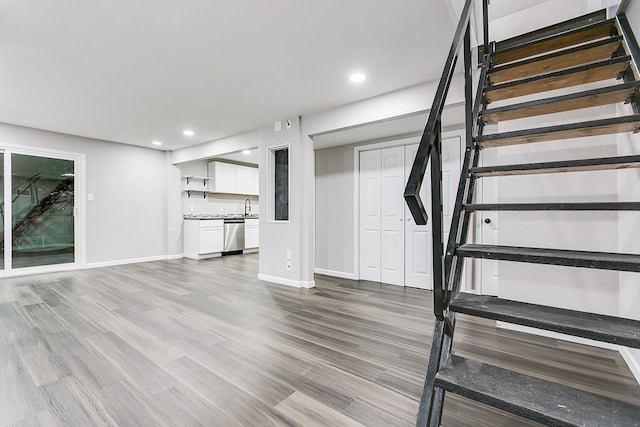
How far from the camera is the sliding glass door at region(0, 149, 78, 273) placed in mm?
4828

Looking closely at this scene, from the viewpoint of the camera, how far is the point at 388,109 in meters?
3.47

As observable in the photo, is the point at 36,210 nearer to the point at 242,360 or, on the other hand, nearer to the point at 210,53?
the point at 210,53

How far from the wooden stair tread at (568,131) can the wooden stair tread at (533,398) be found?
3.92 ft

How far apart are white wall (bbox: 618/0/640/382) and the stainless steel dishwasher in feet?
21.8

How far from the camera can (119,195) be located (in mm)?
6070

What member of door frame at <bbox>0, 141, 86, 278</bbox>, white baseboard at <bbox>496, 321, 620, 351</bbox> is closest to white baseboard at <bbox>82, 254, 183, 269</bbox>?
door frame at <bbox>0, 141, 86, 278</bbox>

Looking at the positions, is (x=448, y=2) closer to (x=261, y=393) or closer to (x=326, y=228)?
(x=261, y=393)

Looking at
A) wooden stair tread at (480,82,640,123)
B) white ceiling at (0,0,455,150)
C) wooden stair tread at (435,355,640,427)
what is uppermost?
white ceiling at (0,0,455,150)

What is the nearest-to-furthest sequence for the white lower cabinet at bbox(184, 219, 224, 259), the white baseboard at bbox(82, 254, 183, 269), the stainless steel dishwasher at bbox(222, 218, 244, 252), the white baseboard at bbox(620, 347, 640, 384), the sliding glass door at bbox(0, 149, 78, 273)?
the white baseboard at bbox(620, 347, 640, 384), the sliding glass door at bbox(0, 149, 78, 273), the white baseboard at bbox(82, 254, 183, 269), the white lower cabinet at bbox(184, 219, 224, 259), the stainless steel dishwasher at bbox(222, 218, 244, 252)

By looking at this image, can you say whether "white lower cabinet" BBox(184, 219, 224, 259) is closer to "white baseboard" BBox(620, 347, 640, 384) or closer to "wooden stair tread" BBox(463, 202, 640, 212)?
"wooden stair tread" BBox(463, 202, 640, 212)

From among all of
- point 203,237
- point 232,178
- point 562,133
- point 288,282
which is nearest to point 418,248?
point 288,282

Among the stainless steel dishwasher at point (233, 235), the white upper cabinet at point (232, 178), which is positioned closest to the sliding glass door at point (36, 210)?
the white upper cabinet at point (232, 178)

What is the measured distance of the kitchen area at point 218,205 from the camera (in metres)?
6.82

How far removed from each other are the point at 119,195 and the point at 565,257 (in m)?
6.99
